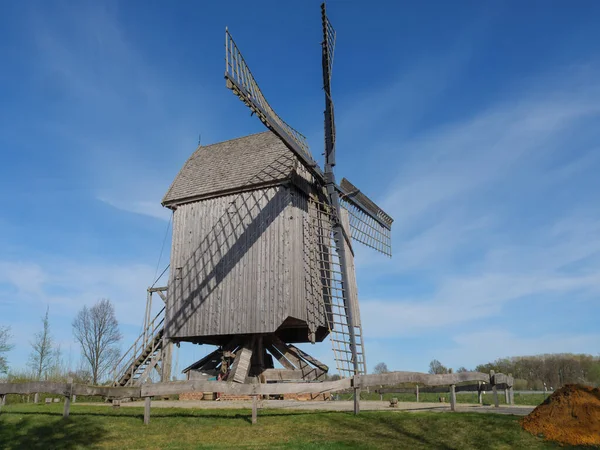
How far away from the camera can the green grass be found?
8.58m

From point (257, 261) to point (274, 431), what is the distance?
981 cm

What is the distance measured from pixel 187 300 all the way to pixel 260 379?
4561mm

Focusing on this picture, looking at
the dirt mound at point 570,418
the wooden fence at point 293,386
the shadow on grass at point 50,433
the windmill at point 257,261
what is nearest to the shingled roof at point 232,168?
the windmill at point 257,261

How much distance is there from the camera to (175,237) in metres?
21.9

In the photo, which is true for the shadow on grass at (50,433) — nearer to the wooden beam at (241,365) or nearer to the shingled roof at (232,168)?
the wooden beam at (241,365)

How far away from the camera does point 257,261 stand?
63.9 feet

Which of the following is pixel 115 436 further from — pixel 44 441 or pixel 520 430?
pixel 520 430

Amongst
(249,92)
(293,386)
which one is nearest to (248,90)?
(249,92)

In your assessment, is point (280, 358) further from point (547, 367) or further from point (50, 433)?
point (547, 367)

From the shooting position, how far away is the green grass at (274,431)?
8578 mm

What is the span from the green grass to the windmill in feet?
22.2

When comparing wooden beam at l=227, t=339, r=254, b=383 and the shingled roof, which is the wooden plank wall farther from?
wooden beam at l=227, t=339, r=254, b=383

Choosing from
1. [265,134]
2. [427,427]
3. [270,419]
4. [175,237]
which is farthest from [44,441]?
[265,134]

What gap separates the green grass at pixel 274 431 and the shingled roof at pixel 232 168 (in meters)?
10.2
